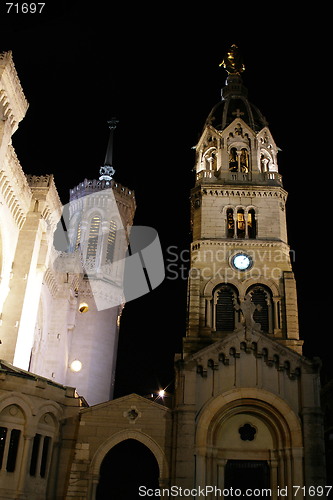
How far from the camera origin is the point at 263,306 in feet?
129

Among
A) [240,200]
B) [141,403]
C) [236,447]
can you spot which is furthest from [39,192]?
[236,447]

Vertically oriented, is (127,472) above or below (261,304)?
below

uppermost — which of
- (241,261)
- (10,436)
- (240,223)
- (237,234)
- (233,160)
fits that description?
(233,160)

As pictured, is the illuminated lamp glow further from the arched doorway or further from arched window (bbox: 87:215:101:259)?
the arched doorway

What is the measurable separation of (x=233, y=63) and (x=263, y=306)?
28.2 m

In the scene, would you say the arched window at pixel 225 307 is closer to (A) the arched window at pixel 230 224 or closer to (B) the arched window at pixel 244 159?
(A) the arched window at pixel 230 224

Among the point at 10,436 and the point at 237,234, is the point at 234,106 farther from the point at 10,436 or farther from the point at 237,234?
the point at 10,436

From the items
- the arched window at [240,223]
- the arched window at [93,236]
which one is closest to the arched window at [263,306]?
the arched window at [240,223]

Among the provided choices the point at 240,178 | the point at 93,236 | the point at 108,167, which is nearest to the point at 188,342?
the point at 240,178

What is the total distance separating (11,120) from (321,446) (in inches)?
1151

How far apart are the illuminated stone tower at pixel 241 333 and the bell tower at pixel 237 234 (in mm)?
81

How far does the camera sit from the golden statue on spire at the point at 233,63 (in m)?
54.3

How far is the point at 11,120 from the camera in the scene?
123 ft

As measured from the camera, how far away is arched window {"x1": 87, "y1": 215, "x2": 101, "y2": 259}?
55000mm
